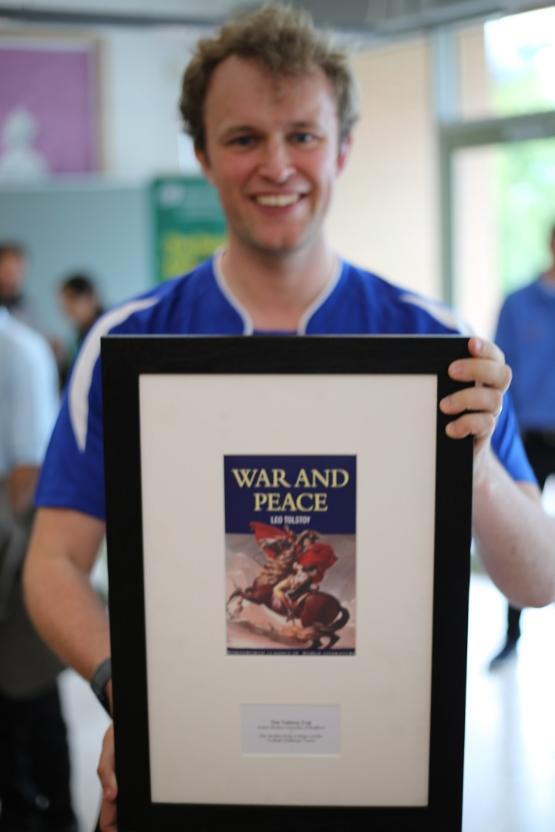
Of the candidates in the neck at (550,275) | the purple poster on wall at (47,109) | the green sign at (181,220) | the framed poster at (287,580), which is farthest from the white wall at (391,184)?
the framed poster at (287,580)

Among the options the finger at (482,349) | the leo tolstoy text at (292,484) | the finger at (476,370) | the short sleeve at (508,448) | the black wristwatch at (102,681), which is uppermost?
the finger at (482,349)

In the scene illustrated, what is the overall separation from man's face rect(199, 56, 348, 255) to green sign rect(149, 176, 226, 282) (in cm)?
456

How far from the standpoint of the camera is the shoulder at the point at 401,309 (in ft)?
4.40

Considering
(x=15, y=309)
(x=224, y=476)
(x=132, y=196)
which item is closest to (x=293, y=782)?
(x=224, y=476)

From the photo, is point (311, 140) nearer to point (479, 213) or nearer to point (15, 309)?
point (479, 213)

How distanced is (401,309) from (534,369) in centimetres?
286

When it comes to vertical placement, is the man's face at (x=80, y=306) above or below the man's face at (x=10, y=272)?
below

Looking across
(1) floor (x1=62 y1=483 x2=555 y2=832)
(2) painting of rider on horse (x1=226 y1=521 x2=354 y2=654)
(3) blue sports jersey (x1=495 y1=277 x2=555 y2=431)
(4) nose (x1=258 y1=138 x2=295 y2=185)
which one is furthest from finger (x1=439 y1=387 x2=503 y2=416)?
(3) blue sports jersey (x1=495 y1=277 x2=555 y2=431)

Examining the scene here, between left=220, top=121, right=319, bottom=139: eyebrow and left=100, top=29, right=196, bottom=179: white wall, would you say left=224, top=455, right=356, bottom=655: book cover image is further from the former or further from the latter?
left=100, top=29, right=196, bottom=179: white wall

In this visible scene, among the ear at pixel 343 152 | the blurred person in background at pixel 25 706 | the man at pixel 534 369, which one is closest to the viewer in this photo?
the ear at pixel 343 152

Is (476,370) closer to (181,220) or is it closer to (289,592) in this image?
(289,592)

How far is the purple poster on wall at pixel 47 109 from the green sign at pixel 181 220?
1696mm

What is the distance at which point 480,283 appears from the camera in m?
5.94

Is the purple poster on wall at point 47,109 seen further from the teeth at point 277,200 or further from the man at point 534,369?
the teeth at point 277,200
